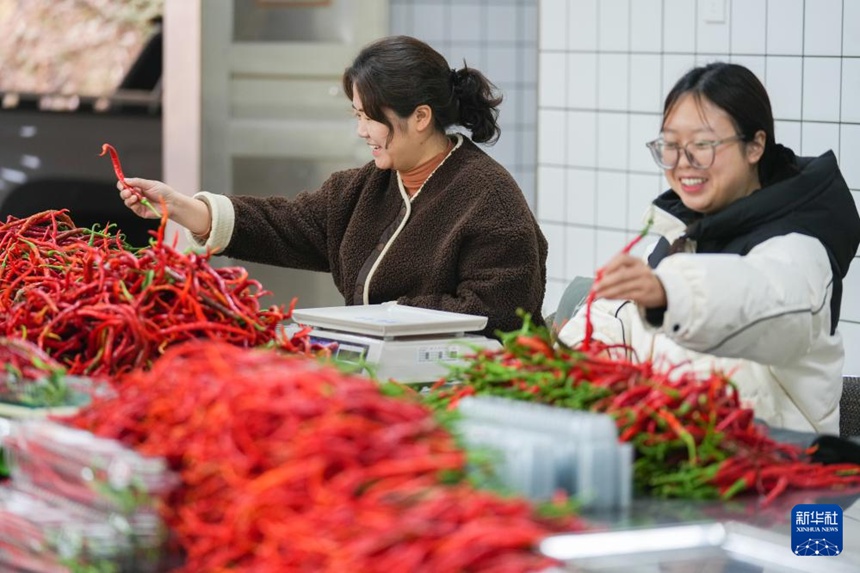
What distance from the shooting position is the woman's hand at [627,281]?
1727 mm

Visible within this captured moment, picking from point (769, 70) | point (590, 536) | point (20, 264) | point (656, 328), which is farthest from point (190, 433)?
point (769, 70)

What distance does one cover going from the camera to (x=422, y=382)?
2.14 m

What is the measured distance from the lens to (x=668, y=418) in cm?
152

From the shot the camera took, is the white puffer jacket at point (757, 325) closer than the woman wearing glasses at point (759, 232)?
Yes

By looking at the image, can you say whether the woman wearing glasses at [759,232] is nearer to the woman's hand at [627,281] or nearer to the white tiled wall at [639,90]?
the woman's hand at [627,281]

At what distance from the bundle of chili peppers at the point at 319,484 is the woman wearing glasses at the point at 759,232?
81 cm

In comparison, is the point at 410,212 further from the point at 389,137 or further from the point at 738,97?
the point at 738,97

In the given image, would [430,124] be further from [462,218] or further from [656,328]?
[656,328]

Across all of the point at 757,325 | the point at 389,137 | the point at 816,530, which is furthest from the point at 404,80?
the point at 816,530

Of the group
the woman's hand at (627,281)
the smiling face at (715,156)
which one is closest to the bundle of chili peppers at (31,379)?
the woman's hand at (627,281)

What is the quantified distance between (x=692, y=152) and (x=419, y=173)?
0.92m

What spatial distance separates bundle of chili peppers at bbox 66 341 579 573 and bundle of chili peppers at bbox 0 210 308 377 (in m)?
0.44

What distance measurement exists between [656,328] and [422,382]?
45cm

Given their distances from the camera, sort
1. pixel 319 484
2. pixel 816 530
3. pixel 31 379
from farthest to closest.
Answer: pixel 31 379, pixel 816 530, pixel 319 484
